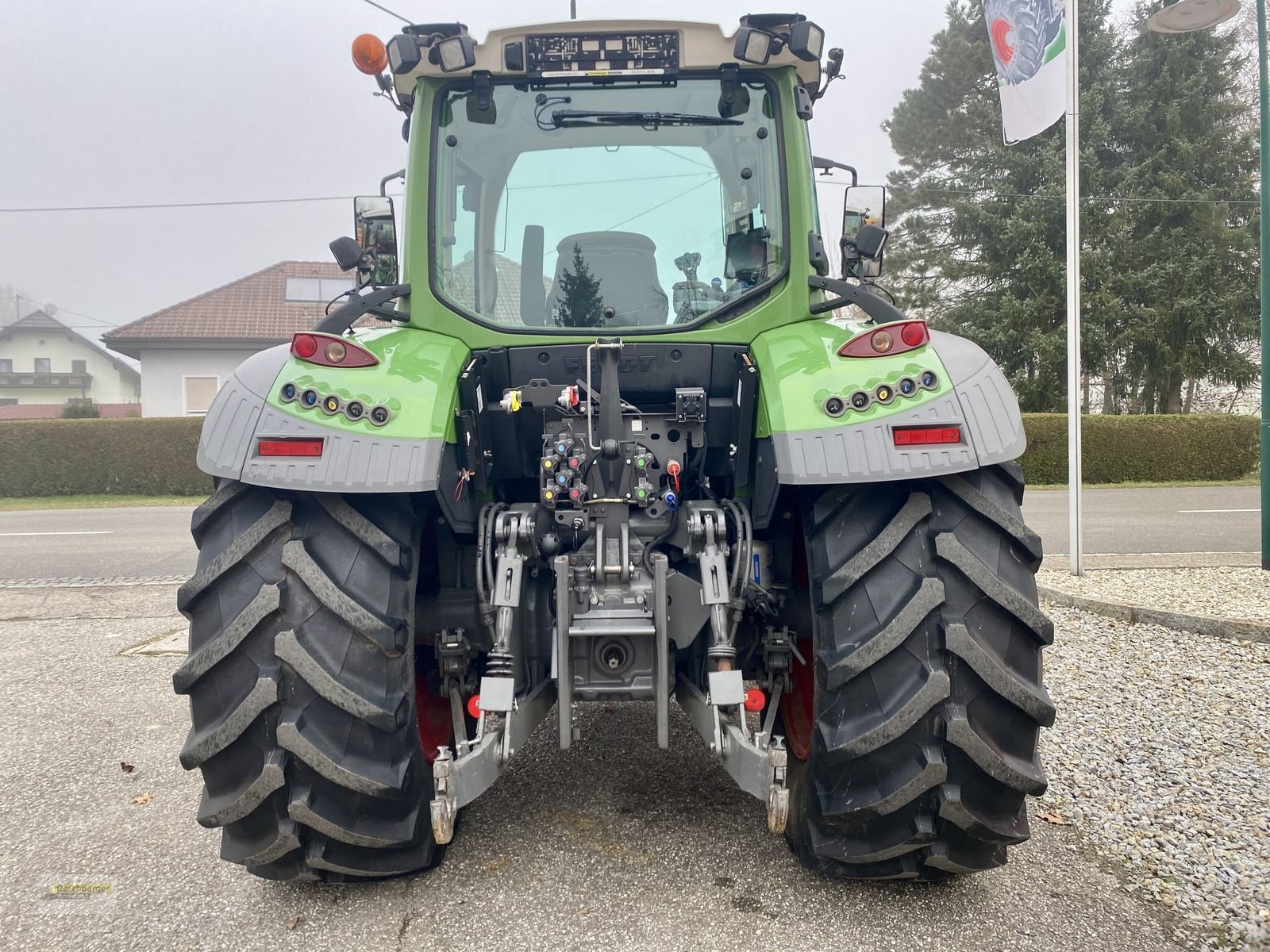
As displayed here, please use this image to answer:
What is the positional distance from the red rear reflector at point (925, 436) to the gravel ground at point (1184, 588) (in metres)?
4.16

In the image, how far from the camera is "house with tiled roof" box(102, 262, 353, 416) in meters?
27.0

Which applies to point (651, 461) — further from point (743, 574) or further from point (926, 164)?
point (926, 164)

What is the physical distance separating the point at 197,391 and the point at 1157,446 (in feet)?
84.3

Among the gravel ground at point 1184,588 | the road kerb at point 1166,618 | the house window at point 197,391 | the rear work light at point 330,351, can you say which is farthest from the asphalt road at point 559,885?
the house window at point 197,391

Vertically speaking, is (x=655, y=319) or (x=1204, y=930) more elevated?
(x=655, y=319)

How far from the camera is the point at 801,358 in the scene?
2.63 metres

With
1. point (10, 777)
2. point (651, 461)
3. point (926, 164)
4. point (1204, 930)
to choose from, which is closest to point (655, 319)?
point (651, 461)

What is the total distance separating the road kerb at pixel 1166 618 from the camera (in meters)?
5.21

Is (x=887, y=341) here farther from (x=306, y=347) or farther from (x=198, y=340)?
(x=198, y=340)

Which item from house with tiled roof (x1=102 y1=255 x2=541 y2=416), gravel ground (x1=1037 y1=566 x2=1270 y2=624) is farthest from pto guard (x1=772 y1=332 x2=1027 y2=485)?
house with tiled roof (x1=102 y1=255 x2=541 y2=416)

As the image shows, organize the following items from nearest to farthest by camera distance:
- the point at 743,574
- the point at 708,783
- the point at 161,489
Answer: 1. the point at 743,574
2. the point at 708,783
3. the point at 161,489

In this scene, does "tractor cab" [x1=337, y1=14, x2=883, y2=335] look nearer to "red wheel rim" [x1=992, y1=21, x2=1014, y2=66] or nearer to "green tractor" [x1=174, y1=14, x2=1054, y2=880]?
"green tractor" [x1=174, y1=14, x2=1054, y2=880]

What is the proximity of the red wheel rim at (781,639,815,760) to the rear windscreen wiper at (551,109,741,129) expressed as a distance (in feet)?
5.85

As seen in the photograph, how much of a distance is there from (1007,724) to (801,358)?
1.13 m
